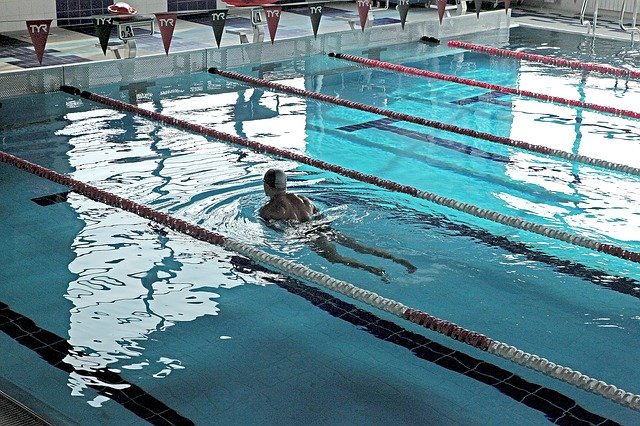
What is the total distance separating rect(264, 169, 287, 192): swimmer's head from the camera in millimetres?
5008

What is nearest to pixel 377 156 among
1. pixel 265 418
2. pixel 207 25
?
pixel 265 418

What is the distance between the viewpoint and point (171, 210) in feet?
17.7

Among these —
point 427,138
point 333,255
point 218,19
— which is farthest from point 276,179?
point 218,19

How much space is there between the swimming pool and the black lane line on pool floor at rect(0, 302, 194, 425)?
0.01 m

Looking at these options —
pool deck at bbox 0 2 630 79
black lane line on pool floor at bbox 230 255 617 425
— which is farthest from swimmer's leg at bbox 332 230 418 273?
pool deck at bbox 0 2 630 79

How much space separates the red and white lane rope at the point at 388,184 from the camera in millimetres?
4965

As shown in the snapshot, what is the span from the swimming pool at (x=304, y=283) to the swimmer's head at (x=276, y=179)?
25cm

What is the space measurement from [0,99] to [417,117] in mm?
3474

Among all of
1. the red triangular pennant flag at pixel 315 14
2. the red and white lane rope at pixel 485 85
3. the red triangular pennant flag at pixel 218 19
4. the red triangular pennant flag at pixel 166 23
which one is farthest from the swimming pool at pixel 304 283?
the red triangular pennant flag at pixel 315 14

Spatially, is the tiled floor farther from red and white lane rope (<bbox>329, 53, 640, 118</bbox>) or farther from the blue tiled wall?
red and white lane rope (<bbox>329, 53, 640, 118</bbox>)

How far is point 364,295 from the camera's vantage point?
424cm

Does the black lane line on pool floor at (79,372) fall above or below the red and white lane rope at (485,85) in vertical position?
below

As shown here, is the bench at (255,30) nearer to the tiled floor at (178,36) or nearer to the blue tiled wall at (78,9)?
the tiled floor at (178,36)

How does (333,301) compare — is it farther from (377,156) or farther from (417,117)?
(417,117)
